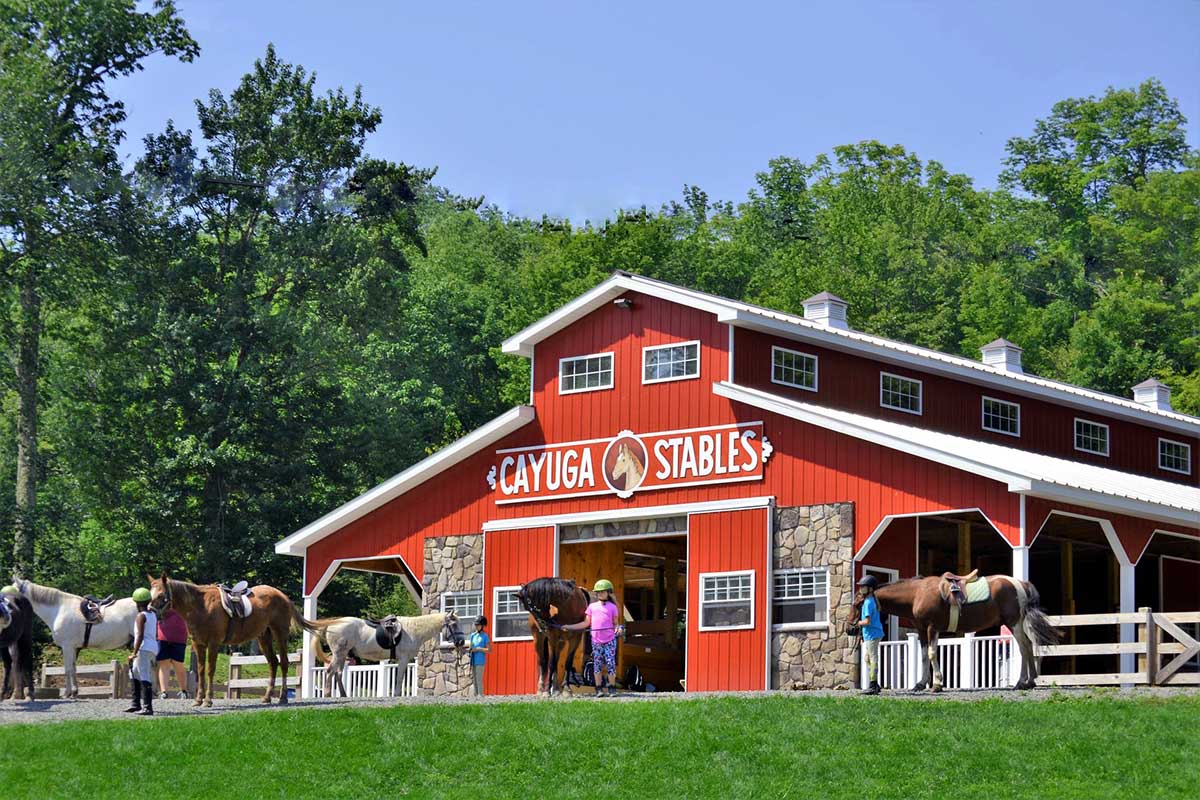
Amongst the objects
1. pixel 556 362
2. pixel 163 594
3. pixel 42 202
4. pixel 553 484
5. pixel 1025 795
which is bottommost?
pixel 1025 795

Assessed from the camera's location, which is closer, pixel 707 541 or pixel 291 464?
pixel 707 541

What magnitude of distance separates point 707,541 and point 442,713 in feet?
28.0

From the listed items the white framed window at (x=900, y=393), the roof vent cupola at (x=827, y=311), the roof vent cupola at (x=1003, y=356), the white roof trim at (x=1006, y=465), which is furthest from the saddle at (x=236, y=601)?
the roof vent cupola at (x=1003, y=356)

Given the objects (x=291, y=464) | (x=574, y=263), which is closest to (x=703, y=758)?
(x=291, y=464)

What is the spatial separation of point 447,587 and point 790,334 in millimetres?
7989

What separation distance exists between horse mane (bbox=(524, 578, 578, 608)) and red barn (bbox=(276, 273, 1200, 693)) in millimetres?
4929

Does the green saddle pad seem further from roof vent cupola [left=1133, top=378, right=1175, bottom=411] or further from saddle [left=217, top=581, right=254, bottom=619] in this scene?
roof vent cupola [left=1133, top=378, right=1175, bottom=411]

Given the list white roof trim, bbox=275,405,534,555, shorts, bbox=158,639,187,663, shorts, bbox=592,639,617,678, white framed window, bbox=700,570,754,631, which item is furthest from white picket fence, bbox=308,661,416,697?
shorts, bbox=592,639,617,678

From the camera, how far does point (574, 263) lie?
66.2 metres

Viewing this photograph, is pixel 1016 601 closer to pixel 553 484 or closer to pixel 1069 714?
pixel 1069 714

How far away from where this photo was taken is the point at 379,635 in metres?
29.0

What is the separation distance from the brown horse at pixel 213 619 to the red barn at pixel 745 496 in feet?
19.9

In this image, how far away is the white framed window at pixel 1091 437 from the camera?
3597cm

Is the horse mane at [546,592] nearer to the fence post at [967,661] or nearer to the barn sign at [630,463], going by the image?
the barn sign at [630,463]
